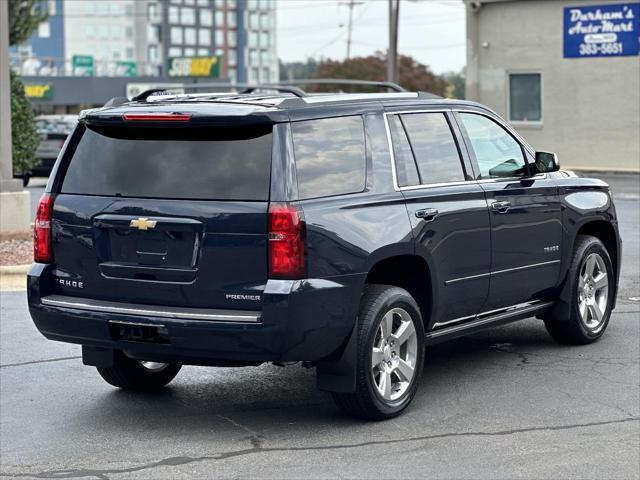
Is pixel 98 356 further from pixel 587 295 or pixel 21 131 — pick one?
pixel 21 131

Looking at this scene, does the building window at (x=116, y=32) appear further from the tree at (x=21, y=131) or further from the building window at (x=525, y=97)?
the tree at (x=21, y=131)

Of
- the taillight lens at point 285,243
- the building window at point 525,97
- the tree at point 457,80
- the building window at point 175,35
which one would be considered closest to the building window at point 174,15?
the building window at point 175,35

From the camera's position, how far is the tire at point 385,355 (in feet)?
22.7

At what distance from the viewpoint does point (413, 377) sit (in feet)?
24.1

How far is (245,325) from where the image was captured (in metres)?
6.51

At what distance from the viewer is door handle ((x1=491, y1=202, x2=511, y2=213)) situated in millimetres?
8094

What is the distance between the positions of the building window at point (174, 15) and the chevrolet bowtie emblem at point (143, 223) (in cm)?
19509

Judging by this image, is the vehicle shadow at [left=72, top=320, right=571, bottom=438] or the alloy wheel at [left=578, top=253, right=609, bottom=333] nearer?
the vehicle shadow at [left=72, top=320, right=571, bottom=438]

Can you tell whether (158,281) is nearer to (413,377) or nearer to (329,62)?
(413,377)

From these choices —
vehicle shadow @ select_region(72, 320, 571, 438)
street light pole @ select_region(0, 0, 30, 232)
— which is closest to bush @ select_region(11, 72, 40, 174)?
street light pole @ select_region(0, 0, 30, 232)

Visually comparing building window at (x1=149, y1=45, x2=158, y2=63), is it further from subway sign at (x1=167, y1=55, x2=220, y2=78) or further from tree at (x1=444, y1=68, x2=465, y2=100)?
subway sign at (x1=167, y1=55, x2=220, y2=78)

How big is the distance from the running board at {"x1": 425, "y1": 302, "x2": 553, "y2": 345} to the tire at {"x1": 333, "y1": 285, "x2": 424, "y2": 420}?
34 centimetres

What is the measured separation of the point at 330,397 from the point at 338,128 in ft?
5.65

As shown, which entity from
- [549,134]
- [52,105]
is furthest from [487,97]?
[52,105]
